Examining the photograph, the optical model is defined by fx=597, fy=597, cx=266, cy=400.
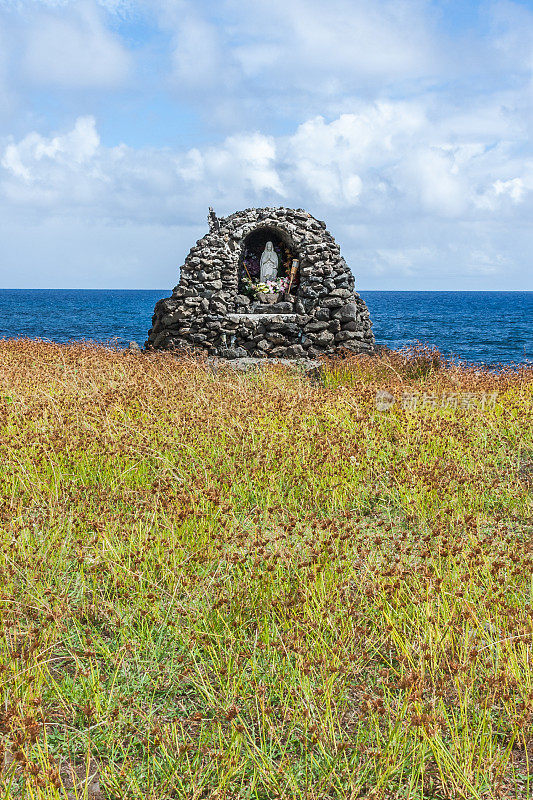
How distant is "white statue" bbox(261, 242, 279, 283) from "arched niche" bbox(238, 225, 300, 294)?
382 millimetres

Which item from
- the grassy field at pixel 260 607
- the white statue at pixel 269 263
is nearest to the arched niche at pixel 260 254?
the white statue at pixel 269 263

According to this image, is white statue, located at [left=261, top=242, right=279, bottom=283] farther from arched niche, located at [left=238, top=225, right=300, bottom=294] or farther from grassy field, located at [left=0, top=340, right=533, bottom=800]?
grassy field, located at [left=0, top=340, right=533, bottom=800]

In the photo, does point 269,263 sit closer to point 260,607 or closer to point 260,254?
point 260,254

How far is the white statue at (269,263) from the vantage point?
14.4 meters

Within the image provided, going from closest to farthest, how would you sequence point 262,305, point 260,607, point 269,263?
1. point 260,607
2. point 262,305
3. point 269,263

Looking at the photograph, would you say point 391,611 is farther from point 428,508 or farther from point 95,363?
point 95,363

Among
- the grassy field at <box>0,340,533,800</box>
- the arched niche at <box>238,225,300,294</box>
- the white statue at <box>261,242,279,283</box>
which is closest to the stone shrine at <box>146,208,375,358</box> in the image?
the arched niche at <box>238,225,300,294</box>

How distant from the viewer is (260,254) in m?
15.3

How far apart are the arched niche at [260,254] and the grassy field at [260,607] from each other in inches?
345

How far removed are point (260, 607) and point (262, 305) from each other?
1107cm

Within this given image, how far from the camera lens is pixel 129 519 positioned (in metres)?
4.26

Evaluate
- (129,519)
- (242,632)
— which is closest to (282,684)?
(242,632)

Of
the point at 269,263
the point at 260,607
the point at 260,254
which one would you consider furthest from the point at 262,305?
the point at 260,607

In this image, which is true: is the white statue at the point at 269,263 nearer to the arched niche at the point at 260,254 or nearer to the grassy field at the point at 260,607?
the arched niche at the point at 260,254
